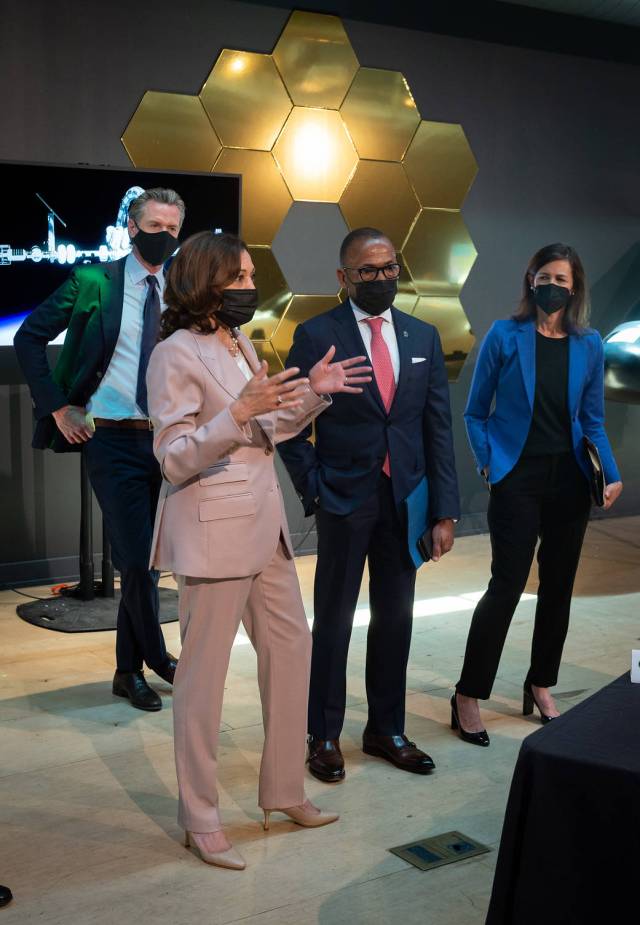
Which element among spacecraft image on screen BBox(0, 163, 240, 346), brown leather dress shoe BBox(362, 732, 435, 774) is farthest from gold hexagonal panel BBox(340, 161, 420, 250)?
brown leather dress shoe BBox(362, 732, 435, 774)

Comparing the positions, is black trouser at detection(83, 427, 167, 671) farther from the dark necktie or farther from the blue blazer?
the blue blazer

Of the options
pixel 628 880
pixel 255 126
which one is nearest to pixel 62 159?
pixel 255 126

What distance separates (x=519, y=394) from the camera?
11.0 feet

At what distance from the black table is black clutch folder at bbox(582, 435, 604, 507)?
1712mm

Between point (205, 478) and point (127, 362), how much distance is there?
1.36 meters

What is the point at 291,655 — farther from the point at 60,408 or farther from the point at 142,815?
the point at 60,408

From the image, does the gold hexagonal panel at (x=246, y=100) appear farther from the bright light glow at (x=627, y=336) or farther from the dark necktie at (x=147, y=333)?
the dark necktie at (x=147, y=333)

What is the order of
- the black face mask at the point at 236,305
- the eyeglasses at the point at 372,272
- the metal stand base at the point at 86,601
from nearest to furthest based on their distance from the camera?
the black face mask at the point at 236,305 < the eyeglasses at the point at 372,272 < the metal stand base at the point at 86,601

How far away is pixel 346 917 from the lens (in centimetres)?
236

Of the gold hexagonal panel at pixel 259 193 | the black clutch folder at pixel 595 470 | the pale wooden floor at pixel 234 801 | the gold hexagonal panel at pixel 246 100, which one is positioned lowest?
the pale wooden floor at pixel 234 801

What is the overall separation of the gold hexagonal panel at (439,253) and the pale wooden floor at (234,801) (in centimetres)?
261

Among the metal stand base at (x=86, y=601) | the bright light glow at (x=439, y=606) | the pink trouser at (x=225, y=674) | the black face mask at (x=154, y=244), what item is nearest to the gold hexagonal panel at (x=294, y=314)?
the metal stand base at (x=86, y=601)

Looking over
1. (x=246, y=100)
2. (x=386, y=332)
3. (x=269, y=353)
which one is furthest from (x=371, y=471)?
(x=246, y=100)

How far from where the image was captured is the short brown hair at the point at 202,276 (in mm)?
2514
